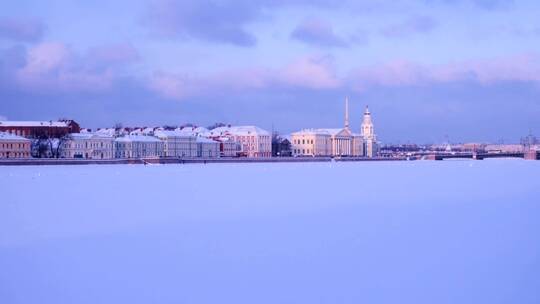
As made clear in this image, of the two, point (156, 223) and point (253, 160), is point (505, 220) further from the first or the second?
point (253, 160)

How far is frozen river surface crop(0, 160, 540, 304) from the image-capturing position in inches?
285

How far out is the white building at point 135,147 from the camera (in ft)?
241

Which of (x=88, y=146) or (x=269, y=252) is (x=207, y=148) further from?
(x=269, y=252)

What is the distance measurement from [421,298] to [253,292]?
5.14 feet

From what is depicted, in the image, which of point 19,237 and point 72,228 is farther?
point 72,228

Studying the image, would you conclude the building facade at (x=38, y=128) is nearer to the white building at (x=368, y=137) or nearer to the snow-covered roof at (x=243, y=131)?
the snow-covered roof at (x=243, y=131)

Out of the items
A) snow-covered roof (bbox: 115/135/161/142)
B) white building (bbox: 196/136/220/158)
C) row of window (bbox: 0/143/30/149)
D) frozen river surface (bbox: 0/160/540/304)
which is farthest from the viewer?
white building (bbox: 196/136/220/158)

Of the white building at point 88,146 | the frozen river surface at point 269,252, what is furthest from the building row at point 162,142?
the frozen river surface at point 269,252

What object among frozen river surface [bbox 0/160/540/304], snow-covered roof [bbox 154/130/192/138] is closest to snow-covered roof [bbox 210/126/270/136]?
snow-covered roof [bbox 154/130/192/138]

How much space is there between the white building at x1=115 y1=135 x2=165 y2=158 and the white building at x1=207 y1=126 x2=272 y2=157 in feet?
43.0

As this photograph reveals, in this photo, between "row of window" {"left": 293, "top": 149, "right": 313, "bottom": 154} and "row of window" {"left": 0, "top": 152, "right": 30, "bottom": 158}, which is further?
"row of window" {"left": 293, "top": 149, "right": 313, "bottom": 154}

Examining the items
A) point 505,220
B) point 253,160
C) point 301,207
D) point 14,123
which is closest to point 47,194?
point 301,207

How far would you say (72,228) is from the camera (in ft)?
39.1

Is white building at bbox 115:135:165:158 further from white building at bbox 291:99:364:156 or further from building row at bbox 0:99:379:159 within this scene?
white building at bbox 291:99:364:156
